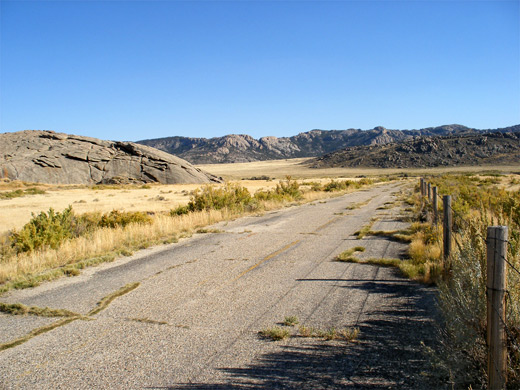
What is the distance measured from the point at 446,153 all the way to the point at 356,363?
12844 cm

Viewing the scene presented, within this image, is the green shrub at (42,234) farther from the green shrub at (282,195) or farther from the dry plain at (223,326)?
the green shrub at (282,195)

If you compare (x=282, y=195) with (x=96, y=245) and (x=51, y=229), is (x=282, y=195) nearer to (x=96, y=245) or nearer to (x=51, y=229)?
(x=51, y=229)

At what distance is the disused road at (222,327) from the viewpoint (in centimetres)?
410

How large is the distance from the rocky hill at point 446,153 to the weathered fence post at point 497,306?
11599 cm

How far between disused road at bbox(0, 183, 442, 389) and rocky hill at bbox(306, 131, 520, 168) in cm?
11303

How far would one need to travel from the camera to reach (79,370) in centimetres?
428

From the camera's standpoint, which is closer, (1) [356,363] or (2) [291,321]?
(1) [356,363]

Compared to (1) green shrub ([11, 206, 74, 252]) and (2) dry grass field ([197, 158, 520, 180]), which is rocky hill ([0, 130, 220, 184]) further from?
(1) green shrub ([11, 206, 74, 252])

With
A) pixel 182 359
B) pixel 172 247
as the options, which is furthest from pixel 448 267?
pixel 172 247

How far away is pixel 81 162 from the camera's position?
190 ft

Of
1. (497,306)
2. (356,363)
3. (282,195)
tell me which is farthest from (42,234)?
(282,195)

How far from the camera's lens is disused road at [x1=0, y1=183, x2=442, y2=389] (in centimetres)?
410

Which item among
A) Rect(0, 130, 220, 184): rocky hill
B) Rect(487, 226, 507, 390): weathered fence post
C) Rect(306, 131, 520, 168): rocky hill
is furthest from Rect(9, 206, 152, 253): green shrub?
Rect(306, 131, 520, 168): rocky hill

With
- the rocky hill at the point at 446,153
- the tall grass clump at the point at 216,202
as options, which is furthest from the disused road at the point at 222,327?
the rocky hill at the point at 446,153
